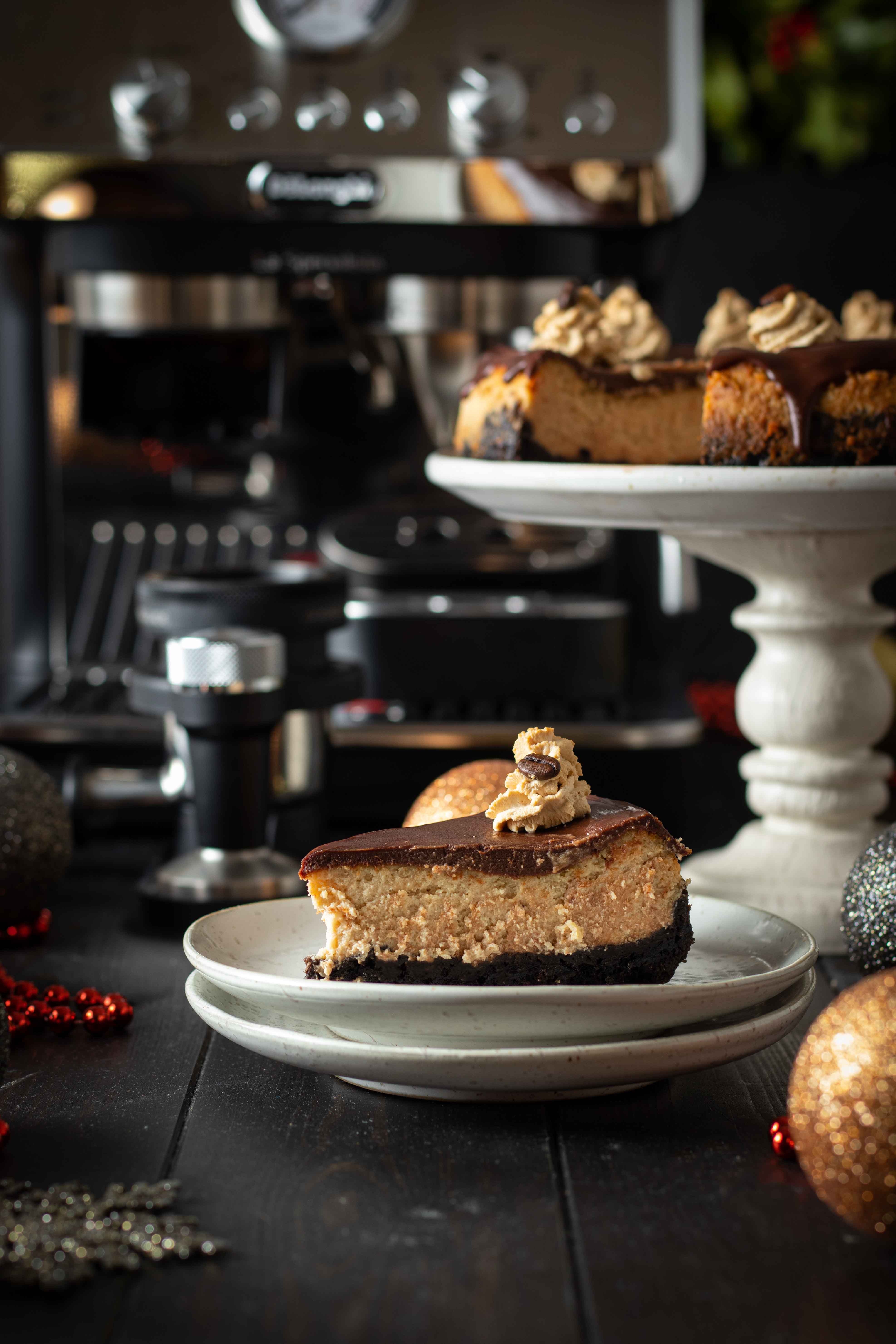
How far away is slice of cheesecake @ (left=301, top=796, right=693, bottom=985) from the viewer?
27.4 inches

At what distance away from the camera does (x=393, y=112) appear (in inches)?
48.4

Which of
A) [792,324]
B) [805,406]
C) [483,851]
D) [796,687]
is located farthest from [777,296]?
[483,851]

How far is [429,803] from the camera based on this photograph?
87 centimetres

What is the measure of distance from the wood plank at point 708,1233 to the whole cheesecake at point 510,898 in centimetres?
7

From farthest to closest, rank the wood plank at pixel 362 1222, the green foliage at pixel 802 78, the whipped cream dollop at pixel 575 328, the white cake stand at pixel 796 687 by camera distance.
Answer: the green foliage at pixel 802 78
the whipped cream dollop at pixel 575 328
the white cake stand at pixel 796 687
the wood plank at pixel 362 1222

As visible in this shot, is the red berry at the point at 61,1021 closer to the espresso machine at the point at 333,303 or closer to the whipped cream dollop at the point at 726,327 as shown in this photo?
the espresso machine at the point at 333,303

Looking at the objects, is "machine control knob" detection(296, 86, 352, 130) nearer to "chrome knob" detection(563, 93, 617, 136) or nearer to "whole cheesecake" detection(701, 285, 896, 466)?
"chrome knob" detection(563, 93, 617, 136)

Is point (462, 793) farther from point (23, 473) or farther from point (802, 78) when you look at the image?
point (802, 78)

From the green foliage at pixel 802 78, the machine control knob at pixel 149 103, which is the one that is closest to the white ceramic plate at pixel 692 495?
the machine control knob at pixel 149 103

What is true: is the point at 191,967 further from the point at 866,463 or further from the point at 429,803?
the point at 866,463

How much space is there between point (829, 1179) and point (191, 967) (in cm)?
46

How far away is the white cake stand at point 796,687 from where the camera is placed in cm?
94

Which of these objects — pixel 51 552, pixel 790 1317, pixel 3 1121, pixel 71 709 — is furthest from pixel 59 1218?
pixel 51 552

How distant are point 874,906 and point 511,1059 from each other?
0.91 ft
